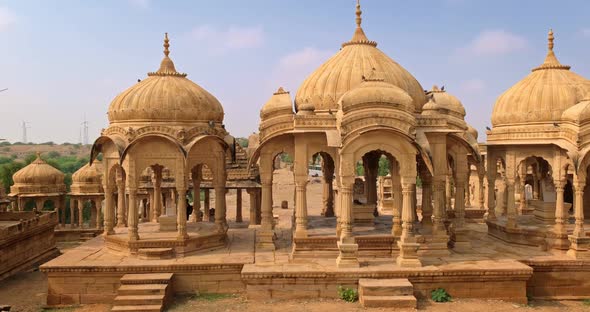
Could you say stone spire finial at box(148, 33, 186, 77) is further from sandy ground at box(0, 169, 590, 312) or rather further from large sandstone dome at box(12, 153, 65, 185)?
large sandstone dome at box(12, 153, 65, 185)

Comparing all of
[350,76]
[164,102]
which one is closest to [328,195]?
[350,76]

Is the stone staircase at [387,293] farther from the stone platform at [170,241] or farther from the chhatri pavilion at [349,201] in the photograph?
the stone platform at [170,241]

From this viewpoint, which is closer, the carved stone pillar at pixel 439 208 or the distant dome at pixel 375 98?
the distant dome at pixel 375 98

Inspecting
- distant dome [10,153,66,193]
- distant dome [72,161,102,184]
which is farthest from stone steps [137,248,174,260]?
distant dome [10,153,66,193]

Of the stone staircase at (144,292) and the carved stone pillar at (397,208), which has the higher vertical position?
the carved stone pillar at (397,208)

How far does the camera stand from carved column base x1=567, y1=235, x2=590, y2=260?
42.6 ft

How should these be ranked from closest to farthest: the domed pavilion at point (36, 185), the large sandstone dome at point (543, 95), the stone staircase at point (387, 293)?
the stone staircase at point (387, 293), the large sandstone dome at point (543, 95), the domed pavilion at point (36, 185)

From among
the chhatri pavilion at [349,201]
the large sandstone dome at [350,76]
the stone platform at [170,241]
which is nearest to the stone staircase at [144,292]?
the chhatri pavilion at [349,201]

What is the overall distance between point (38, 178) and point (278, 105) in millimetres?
14893

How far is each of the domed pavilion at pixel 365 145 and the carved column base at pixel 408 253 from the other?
24 millimetres

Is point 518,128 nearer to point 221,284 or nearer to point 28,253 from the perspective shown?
point 221,284

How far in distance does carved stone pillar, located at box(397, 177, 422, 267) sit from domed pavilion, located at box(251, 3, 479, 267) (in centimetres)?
2

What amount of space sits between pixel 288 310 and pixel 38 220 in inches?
446

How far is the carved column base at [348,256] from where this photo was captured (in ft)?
40.5
